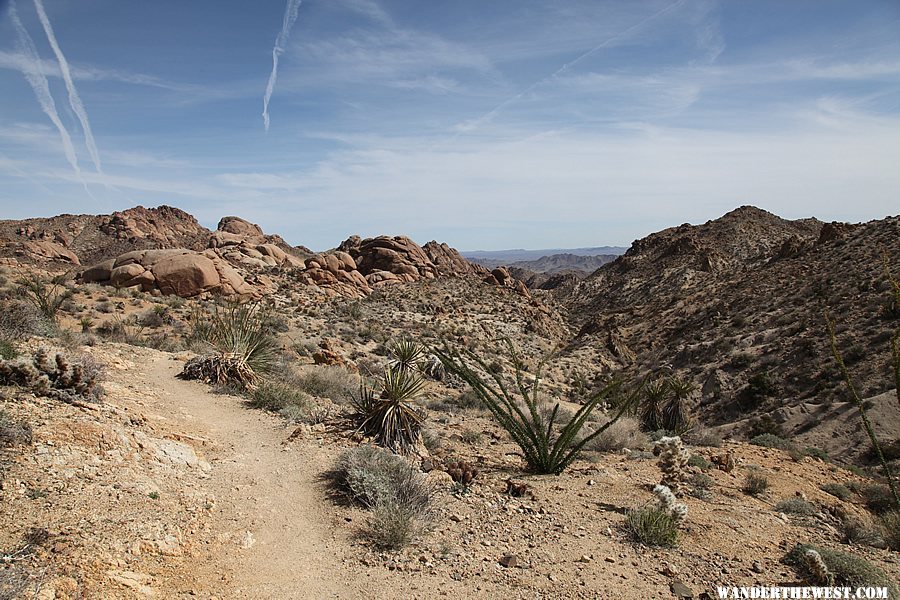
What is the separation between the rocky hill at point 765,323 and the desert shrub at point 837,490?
4007mm

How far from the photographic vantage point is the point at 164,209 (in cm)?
9638

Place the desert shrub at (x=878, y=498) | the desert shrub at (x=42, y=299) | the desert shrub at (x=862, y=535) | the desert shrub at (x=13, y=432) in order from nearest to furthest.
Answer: the desert shrub at (x=13, y=432) < the desert shrub at (x=862, y=535) < the desert shrub at (x=878, y=498) < the desert shrub at (x=42, y=299)

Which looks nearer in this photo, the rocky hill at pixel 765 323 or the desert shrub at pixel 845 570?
the desert shrub at pixel 845 570

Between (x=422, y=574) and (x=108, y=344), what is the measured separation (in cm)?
1096

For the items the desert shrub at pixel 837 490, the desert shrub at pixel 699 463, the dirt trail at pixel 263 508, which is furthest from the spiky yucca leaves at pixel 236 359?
the desert shrub at pixel 837 490

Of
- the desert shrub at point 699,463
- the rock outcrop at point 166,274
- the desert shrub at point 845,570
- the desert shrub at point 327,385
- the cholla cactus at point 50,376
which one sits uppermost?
the rock outcrop at point 166,274

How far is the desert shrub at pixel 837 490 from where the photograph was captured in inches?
296

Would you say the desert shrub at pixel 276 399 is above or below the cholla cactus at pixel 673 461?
above

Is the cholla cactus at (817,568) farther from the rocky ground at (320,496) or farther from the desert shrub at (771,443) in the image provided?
the desert shrub at (771,443)

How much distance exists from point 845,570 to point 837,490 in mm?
3766

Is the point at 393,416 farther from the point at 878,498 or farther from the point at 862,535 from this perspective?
the point at 878,498

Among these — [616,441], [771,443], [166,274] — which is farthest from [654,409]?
[166,274]

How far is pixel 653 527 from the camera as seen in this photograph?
5.31 m

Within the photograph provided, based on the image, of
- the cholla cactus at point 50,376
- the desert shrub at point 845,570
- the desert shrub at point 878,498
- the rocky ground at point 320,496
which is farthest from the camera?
the desert shrub at point 878,498
